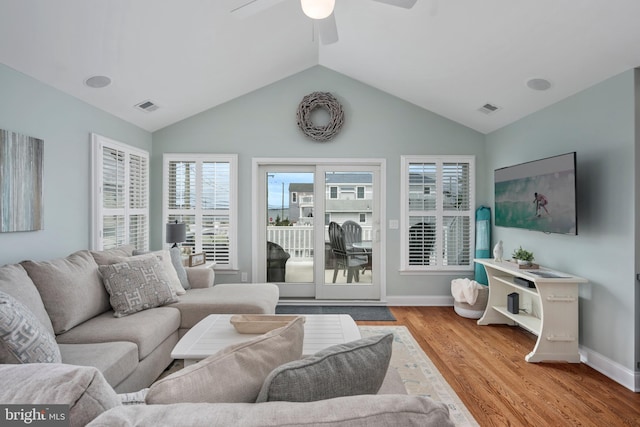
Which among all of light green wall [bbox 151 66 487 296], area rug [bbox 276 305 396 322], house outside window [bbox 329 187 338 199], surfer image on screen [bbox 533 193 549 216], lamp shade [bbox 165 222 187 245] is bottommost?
area rug [bbox 276 305 396 322]

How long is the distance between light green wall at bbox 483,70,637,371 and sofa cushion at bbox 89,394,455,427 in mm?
2796

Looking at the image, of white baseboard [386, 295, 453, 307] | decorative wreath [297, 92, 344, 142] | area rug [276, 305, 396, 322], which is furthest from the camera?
white baseboard [386, 295, 453, 307]

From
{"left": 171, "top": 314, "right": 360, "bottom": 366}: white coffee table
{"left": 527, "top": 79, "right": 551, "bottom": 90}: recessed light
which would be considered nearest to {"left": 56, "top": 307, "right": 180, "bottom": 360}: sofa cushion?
{"left": 171, "top": 314, "right": 360, "bottom": 366}: white coffee table

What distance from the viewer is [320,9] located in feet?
6.49

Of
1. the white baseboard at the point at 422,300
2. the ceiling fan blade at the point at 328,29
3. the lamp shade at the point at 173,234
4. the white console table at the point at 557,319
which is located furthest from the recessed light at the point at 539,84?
the lamp shade at the point at 173,234

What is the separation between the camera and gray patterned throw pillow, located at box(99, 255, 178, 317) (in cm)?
260

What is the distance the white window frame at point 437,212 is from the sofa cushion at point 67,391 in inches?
167

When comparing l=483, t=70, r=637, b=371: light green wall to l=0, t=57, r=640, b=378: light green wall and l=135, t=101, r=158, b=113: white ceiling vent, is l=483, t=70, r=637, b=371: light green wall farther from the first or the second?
l=135, t=101, r=158, b=113: white ceiling vent

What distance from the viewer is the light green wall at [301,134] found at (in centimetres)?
466

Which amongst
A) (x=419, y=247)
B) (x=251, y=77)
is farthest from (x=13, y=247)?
(x=419, y=247)

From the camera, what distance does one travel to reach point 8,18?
2105mm

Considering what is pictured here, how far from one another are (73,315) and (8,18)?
1.86 m

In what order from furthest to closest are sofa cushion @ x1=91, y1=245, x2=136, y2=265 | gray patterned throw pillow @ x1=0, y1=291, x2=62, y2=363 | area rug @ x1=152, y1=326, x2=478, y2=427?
1. sofa cushion @ x1=91, y1=245, x2=136, y2=265
2. area rug @ x1=152, y1=326, x2=478, y2=427
3. gray patterned throw pillow @ x1=0, y1=291, x2=62, y2=363

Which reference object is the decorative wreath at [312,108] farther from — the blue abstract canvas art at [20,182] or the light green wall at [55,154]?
the blue abstract canvas art at [20,182]
